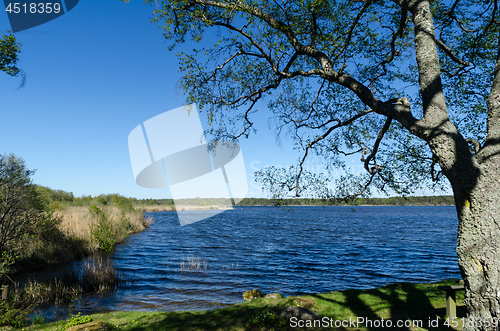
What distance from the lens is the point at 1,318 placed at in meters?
7.58

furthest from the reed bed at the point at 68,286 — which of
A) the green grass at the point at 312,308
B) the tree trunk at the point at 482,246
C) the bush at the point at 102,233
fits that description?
the tree trunk at the point at 482,246

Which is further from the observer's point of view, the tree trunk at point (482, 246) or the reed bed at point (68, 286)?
the reed bed at point (68, 286)

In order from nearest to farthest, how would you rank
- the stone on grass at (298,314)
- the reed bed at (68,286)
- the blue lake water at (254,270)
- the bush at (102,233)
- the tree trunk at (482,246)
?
the tree trunk at (482,246)
the stone on grass at (298,314)
the reed bed at (68,286)
the blue lake water at (254,270)
the bush at (102,233)

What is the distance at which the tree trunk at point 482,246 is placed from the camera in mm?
3438

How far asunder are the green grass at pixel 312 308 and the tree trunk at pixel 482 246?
11.0ft

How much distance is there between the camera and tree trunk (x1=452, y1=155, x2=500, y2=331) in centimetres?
344

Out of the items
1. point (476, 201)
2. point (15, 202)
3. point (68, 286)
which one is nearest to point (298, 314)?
point (476, 201)

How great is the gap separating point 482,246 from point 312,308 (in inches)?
218

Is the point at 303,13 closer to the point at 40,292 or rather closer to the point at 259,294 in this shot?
the point at 259,294

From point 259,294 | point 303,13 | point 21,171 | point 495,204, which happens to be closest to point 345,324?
point 495,204

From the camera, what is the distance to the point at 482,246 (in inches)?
140

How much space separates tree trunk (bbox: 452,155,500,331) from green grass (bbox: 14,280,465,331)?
132 inches

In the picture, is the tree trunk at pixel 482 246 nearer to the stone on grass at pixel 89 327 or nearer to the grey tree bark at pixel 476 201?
the grey tree bark at pixel 476 201

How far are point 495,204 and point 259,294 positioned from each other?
32.6 feet
